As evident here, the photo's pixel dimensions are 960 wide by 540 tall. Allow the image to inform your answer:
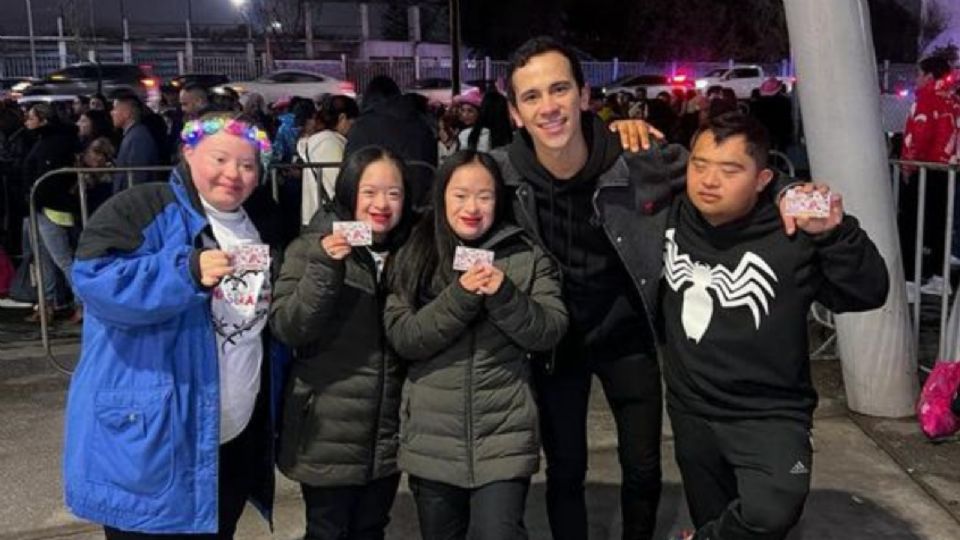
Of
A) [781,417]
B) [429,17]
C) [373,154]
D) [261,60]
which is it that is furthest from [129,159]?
[429,17]

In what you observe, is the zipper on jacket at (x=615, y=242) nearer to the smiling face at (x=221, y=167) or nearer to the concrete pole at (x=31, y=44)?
the smiling face at (x=221, y=167)

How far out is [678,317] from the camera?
316cm

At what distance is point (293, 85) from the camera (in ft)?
99.0

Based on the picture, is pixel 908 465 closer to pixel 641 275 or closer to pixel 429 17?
pixel 641 275

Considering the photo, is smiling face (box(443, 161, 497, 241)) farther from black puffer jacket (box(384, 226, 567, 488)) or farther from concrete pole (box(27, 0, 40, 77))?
concrete pole (box(27, 0, 40, 77))

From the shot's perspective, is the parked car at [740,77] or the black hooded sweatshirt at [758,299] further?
the parked car at [740,77]

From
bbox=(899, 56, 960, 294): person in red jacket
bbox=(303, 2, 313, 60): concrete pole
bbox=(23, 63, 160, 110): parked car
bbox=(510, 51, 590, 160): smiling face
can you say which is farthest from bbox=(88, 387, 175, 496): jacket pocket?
bbox=(303, 2, 313, 60): concrete pole

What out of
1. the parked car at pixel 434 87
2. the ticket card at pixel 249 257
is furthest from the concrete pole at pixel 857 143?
the parked car at pixel 434 87

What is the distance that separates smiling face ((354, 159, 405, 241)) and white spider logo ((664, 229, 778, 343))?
0.88 metres

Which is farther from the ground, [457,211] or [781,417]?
[457,211]

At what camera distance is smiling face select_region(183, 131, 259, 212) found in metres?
2.75

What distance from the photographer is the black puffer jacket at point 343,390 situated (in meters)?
3.03

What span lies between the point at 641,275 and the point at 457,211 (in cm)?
63

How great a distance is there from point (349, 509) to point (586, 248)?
112 centimetres
